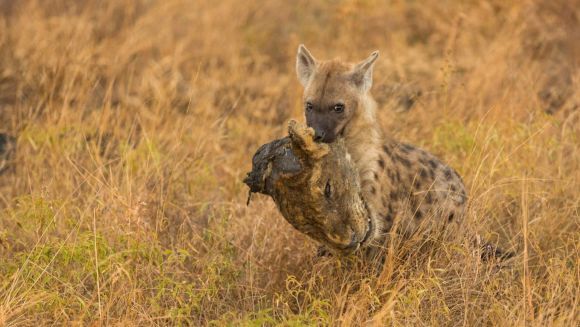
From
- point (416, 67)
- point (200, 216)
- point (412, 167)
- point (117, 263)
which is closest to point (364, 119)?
point (412, 167)

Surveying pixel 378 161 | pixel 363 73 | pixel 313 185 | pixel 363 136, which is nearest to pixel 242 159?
pixel 363 73

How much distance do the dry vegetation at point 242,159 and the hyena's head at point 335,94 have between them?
645 mm

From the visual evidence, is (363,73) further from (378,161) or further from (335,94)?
(378,161)

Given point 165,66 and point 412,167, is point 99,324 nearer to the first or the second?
point 412,167

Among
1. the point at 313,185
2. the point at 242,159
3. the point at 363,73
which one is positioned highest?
the point at 363,73

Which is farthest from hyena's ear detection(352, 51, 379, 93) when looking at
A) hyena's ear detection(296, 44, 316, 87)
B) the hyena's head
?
hyena's ear detection(296, 44, 316, 87)

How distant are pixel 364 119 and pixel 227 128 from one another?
2415 millimetres

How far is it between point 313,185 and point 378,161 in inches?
42.2

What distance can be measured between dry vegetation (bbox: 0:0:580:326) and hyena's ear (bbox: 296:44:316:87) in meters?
0.66

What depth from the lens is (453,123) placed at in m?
6.30

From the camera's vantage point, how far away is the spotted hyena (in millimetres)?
4539

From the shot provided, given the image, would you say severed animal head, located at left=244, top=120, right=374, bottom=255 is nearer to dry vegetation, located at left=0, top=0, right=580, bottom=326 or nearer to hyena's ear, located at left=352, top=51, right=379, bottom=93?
dry vegetation, located at left=0, top=0, right=580, bottom=326

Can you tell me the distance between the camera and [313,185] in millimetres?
3619

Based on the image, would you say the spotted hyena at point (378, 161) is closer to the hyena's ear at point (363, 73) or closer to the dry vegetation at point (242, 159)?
the hyena's ear at point (363, 73)
